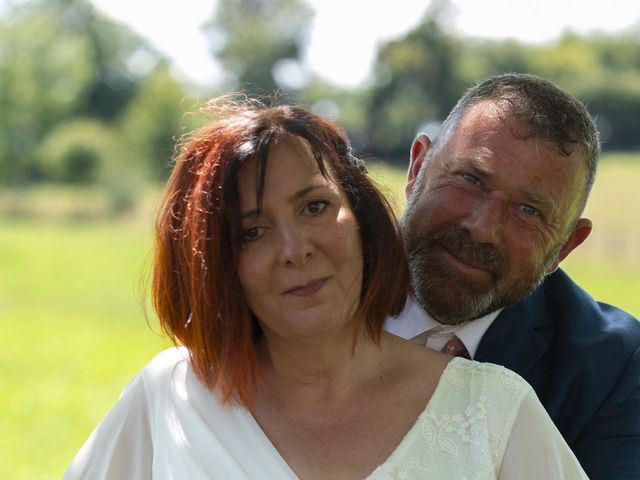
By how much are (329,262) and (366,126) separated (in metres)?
65.1

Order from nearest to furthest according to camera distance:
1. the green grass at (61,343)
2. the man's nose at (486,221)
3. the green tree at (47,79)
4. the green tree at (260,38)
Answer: the man's nose at (486,221) < the green grass at (61,343) < the green tree at (47,79) < the green tree at (260,38)

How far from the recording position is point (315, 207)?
238 cm

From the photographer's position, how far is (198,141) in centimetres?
243

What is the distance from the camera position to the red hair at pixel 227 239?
2.35 metres

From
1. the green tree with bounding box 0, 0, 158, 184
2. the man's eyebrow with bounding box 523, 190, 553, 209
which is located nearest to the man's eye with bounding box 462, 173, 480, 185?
the man's eyebrow with bounding box 523, 190, 553, 209

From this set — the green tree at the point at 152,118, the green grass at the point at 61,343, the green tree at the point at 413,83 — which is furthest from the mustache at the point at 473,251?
the green tree at the point at 152,118

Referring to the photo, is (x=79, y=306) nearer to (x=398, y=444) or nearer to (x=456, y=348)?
(x=456, y=348)

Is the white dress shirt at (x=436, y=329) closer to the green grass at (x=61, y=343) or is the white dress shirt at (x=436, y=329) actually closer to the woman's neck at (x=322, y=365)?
the woman's neck at (x=322, y=365)

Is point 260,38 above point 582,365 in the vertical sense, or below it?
above

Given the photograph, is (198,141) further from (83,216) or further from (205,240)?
(83,216)

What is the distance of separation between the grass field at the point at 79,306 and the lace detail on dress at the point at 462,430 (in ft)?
1.77

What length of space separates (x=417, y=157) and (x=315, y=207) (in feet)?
2.96

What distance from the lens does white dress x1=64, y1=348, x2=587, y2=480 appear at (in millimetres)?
2338

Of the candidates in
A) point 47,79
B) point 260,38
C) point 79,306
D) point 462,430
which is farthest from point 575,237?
point 260,38
